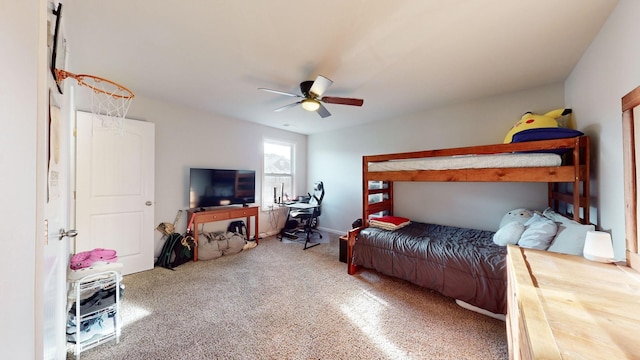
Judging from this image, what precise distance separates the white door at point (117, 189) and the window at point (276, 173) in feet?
6.42

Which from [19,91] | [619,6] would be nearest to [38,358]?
[19,91]

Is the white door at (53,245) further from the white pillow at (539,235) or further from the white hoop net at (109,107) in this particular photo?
the white pillow at (539,235)

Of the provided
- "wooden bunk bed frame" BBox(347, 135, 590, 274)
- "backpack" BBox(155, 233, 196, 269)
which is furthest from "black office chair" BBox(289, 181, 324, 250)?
"backpack" BBox(155, 233, 196, 269)

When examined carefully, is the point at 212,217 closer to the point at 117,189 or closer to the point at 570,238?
the point at 117,189

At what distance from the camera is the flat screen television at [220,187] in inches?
132

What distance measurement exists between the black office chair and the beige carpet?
137 cm

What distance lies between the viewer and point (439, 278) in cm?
214

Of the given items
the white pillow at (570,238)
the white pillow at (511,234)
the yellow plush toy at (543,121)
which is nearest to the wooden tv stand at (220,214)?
the white pillow at (511,234)

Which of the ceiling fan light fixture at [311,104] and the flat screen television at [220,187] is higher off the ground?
the ceiling fan light fixture at [311,104]

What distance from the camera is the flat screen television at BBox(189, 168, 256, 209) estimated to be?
3.37 m

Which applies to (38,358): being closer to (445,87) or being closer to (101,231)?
(101,231)

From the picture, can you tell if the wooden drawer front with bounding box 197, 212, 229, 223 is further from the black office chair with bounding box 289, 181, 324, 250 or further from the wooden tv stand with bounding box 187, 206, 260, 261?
the black office chair with bounding box 289, 181, 324, 250

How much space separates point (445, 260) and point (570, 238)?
879mm

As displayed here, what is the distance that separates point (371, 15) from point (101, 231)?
3.61 meters
